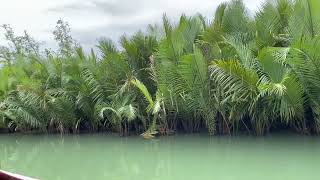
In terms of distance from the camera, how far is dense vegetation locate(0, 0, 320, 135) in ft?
35.9

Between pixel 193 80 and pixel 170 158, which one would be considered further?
pixel 193 80

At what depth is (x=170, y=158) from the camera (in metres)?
9.89

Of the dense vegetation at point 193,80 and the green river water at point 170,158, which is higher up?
the dense vegetation at point 193,80

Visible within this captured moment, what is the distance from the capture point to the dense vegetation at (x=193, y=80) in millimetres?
10953

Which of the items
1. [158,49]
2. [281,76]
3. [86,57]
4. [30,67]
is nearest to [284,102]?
[281,76]

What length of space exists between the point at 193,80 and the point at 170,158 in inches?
124

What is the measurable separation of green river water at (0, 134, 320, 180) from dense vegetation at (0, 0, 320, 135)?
2.51ft

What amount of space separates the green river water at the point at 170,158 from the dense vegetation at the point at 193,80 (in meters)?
0.76

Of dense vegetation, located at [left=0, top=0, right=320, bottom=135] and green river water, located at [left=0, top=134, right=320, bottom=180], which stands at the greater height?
dense vegetation, located at [left=0, top=0, right=320, bottom=135]

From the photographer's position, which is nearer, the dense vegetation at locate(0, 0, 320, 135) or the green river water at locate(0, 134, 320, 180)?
the green river water at locate(0, 134, 320, 180)

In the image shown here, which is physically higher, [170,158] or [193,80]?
[193,80]

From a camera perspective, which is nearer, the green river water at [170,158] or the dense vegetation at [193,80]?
the green river water at [170,158]

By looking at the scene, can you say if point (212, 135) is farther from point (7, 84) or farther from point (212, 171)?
point (7, 84)

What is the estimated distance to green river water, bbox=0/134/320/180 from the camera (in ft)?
26.6
